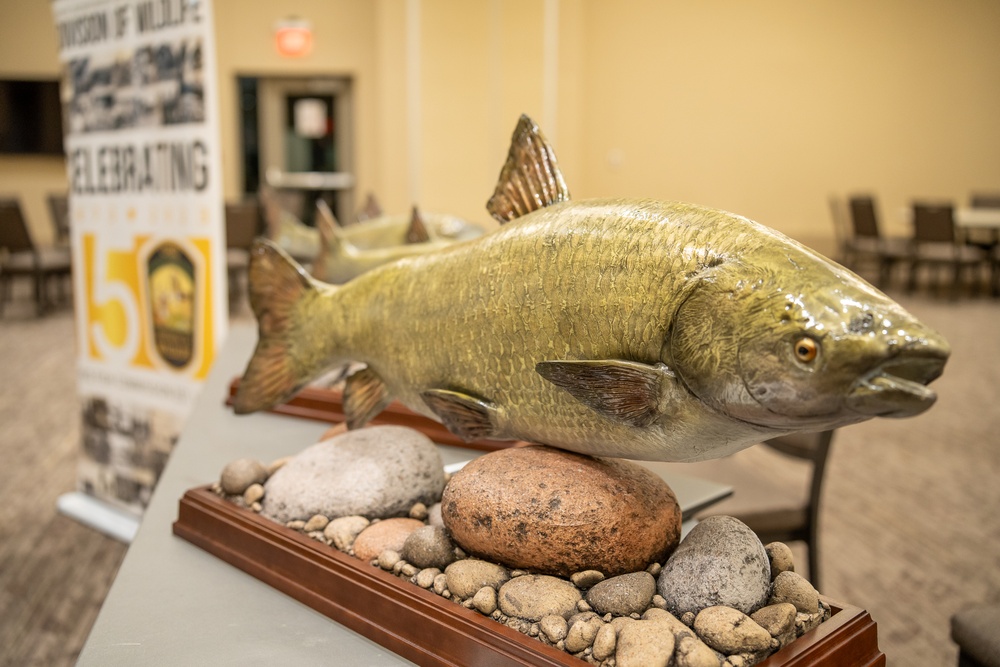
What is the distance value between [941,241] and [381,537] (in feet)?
22.3

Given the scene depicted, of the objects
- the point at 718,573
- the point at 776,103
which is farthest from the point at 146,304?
the point at 776,103

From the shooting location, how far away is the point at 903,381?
719mm

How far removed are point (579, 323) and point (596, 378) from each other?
0.09 metres

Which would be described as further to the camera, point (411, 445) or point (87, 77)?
point (87, 77)

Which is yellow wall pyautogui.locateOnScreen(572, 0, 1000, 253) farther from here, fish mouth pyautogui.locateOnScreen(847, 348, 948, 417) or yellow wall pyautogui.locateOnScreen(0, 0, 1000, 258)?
fish mouth pyautogui.locateOnScreen(847, 348, 948, 417)

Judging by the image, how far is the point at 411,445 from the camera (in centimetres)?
123

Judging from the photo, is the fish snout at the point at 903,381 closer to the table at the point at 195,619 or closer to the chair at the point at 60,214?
the table at the point at 195,619

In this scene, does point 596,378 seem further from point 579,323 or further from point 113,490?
point 113,490

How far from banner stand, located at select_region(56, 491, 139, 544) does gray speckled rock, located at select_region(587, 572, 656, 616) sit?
228 cm

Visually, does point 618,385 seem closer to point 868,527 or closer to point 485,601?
point 485,601

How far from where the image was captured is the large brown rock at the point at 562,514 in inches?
36.9

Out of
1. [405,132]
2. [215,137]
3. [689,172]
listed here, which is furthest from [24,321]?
[689,172]

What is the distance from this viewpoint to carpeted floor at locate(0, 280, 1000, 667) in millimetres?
2363

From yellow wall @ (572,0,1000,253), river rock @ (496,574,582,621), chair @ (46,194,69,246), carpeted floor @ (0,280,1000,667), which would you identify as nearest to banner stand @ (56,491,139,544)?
carpeted floor @ (0,280,1000,667)
